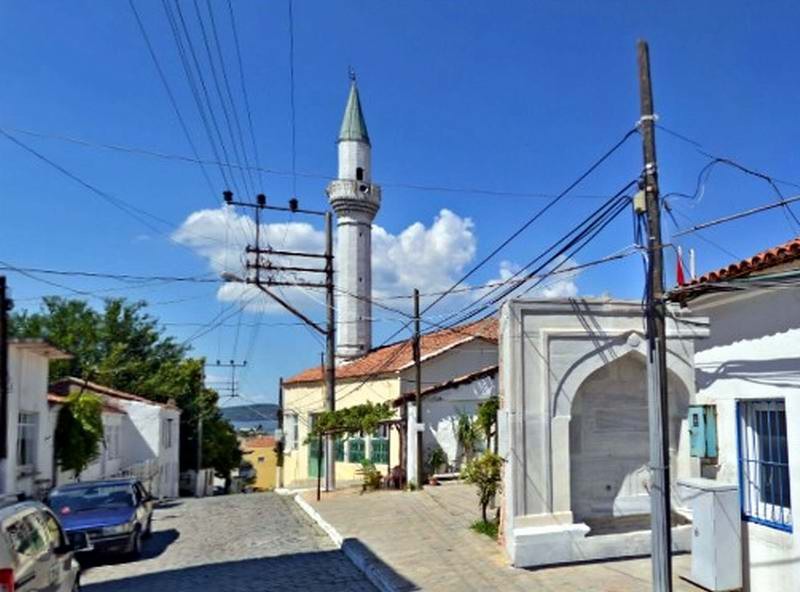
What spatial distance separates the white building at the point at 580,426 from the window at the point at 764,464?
263 centimetres

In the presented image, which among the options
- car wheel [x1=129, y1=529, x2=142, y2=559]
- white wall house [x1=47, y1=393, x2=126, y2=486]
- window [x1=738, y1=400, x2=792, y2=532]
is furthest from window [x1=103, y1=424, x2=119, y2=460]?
window [x1=738, y1=400, x2=792, y2=532]

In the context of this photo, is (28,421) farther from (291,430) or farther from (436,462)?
(291,430)

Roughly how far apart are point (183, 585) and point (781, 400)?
27.5ft

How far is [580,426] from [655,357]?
342cm

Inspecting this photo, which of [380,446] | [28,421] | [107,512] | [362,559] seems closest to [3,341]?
[107,512]

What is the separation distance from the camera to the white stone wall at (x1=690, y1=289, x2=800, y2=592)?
7535mm

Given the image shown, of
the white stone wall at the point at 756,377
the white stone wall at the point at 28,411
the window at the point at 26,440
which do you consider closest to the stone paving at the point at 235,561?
the white stone wall at the point at 28,411

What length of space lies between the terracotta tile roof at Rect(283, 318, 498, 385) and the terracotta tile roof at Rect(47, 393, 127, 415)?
34.5ft

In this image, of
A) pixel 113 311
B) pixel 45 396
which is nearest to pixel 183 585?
pixel 45 396

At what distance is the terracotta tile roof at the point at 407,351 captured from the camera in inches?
1230

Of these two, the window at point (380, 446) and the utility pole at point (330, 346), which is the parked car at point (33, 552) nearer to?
the utility pole at point (330, 346)

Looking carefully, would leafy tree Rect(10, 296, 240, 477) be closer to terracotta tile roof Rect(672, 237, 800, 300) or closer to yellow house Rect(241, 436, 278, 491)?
yellow house Rect(241, 436, 278, 491)

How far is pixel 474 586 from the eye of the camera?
32.4ft

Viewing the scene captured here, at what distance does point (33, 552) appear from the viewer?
6.63 meters
